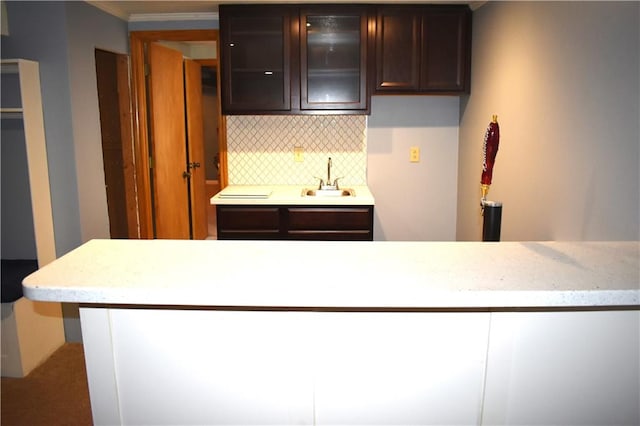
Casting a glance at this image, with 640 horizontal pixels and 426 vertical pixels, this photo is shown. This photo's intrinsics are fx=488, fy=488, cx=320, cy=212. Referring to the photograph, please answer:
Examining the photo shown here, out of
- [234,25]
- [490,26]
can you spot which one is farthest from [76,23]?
[490,26]

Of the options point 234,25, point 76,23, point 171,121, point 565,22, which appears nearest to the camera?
point 565,22

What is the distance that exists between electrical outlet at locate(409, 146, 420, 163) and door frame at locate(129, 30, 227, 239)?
4.76ft

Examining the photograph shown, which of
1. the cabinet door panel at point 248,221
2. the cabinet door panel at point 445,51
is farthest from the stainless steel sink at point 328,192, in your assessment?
the cabinet door panel at point 445,51

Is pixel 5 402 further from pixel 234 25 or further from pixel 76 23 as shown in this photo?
pixel 234 25

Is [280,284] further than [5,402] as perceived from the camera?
No

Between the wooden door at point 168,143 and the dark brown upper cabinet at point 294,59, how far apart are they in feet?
2.63

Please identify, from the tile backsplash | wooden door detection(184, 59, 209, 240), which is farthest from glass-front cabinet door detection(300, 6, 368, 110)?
wooden door detection(184, 59, 209, 240)

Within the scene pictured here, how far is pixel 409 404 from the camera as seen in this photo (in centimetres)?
125

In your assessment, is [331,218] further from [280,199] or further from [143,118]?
[143,118]

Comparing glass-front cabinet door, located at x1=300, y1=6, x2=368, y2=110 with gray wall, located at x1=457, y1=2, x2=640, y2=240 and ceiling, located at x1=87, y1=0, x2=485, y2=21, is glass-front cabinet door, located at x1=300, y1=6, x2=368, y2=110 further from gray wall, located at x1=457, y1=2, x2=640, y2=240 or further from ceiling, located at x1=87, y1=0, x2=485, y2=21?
gray wall, located at x1=457, y1=2, x2=640, y2=240

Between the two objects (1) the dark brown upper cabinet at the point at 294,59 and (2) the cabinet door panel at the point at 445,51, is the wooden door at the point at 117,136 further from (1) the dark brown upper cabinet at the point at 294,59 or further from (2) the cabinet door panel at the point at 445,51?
(2) the cabinet door panel at the point at 445,51

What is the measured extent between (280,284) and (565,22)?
187 centimetres

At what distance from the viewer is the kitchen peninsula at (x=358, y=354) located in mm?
1203

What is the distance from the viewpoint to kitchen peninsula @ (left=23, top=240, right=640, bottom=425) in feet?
3.95
